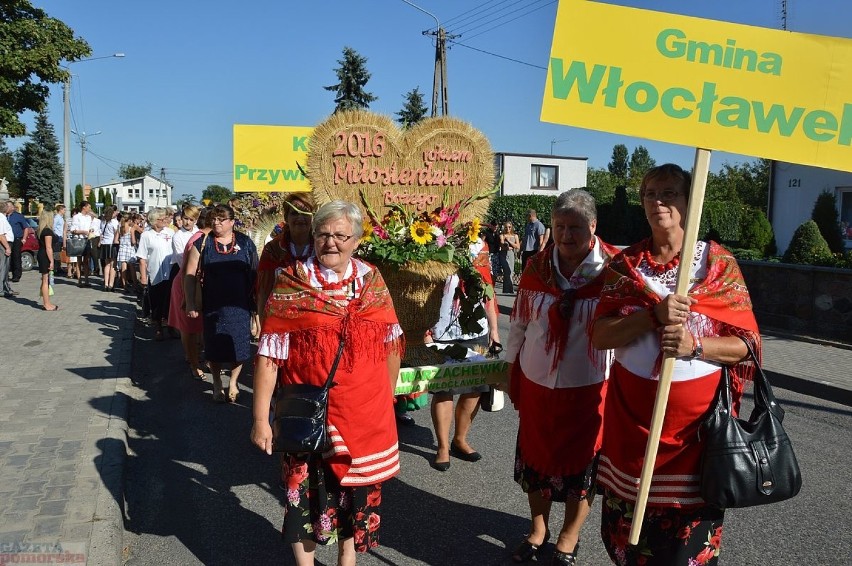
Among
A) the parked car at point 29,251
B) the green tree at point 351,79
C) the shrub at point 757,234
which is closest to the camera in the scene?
the shrub at point 757,234

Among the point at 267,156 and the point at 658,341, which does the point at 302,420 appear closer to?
the point at 658,341

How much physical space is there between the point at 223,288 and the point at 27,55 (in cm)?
1474

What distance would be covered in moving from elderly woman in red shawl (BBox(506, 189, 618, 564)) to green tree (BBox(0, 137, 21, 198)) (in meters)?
76.9

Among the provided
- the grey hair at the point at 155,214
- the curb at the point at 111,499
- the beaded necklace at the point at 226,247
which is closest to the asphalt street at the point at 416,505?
the curb at the point at 111,499

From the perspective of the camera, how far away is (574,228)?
3.29 metres

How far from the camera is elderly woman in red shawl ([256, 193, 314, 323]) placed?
4734mm

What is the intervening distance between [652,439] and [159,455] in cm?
418

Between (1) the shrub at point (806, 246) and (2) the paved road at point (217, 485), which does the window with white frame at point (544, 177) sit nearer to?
(1) the shrub at point (806, 246)

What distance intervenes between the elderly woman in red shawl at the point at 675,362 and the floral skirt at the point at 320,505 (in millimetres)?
1114

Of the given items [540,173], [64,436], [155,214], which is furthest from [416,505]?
[540,173]

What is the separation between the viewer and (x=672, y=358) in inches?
95.2

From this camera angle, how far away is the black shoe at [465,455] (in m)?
5.07

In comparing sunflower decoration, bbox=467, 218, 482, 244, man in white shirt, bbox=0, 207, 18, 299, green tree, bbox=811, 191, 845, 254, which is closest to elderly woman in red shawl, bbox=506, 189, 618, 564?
sunflower decoration, bbox=467, 218, 482, 244

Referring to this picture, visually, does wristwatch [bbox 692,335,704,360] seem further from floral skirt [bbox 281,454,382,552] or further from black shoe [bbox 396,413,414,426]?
black shoe [bbox 396,413,414,426]
